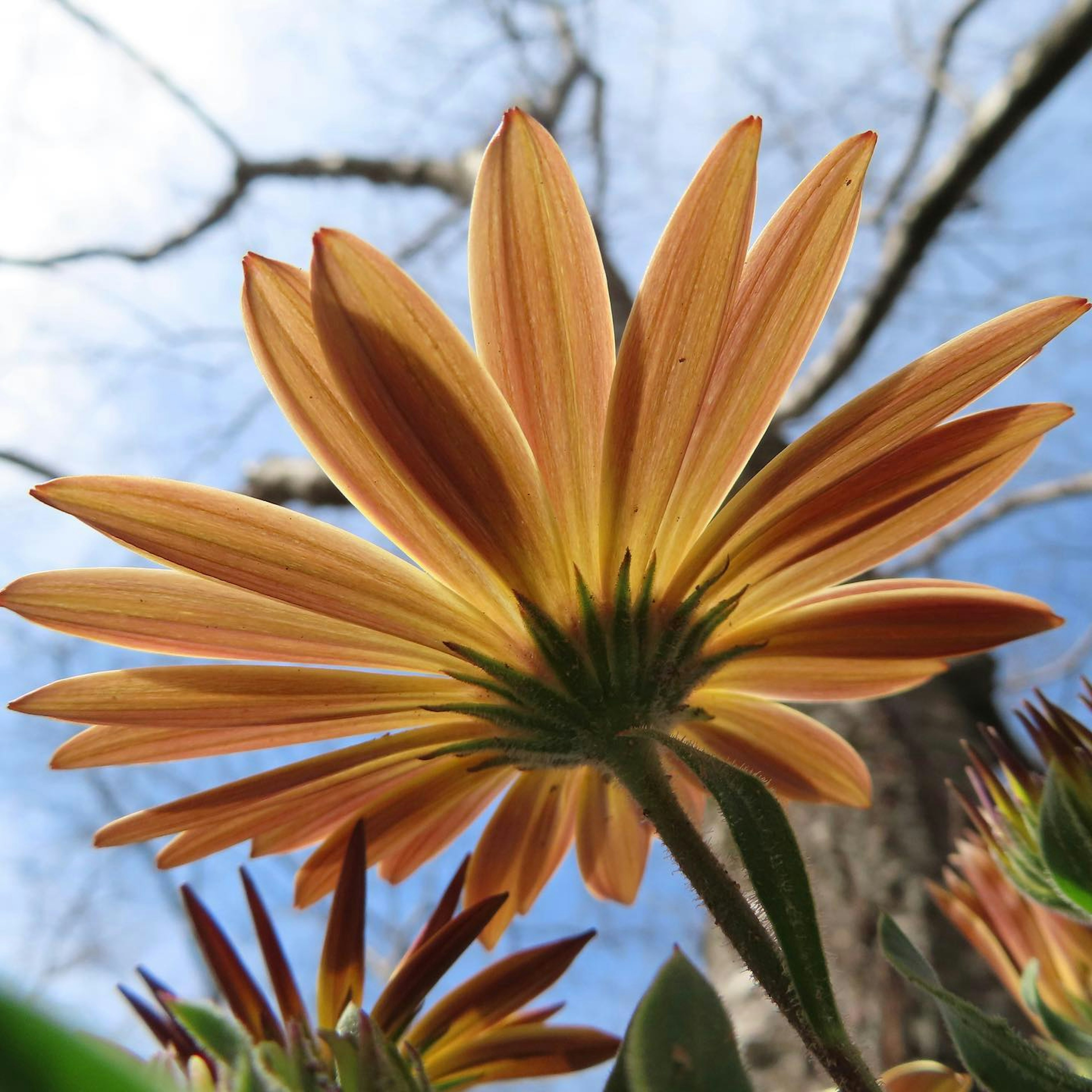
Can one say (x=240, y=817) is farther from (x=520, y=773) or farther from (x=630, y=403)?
(x=630, y=403)

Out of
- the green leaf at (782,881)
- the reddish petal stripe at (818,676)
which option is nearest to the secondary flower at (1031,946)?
the reddish petal stripe at (818,676)

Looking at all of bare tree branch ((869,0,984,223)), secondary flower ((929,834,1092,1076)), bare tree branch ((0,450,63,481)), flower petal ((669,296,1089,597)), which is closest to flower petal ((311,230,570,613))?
flower petal ((669,296,1089,597))

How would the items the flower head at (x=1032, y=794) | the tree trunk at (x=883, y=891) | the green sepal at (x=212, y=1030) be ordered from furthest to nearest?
the tree trunk at (x=883, y=891), the flower head at (x=1032, y=794), the green sepal at (x=212, y=1030)

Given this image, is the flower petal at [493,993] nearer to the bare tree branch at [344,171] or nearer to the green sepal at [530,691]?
the green sepal at [530,691]

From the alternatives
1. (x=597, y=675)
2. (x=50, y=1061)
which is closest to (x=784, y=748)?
(x=597, y=675)

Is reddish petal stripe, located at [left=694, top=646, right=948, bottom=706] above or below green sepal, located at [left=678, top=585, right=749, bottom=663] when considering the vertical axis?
below

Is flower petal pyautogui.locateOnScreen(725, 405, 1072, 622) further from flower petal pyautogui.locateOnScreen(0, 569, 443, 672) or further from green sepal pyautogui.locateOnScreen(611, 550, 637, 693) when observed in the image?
flower petal pyautogui.locateOnScreen(0, 569, 443, 672)
